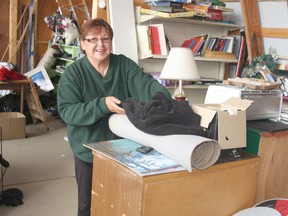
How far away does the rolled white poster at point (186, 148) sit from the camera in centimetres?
101

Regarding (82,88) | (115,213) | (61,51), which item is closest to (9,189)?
(82,88)

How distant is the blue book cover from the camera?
1.01 meters

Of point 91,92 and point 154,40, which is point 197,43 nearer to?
point 154,40

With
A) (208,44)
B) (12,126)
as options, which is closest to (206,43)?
(208,44)

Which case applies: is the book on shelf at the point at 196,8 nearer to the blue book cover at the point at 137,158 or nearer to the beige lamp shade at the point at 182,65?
the beige lamp shade at the point at 182,65

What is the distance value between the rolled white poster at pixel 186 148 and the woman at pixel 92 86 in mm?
392

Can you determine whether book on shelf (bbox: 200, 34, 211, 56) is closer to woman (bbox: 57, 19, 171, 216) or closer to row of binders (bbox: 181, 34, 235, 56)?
row of binders (bbox: 181, 34, 235, 56)

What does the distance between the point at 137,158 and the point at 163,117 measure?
168 mm

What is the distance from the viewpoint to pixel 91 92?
1593mm

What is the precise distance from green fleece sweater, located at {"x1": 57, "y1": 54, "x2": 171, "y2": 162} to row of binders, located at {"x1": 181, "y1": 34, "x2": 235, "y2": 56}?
201 centimetres

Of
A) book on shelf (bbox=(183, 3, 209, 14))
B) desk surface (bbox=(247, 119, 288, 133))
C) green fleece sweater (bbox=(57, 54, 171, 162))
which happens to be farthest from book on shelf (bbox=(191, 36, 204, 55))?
green fleece sweater (bbox=(57, 54, 171, 162))

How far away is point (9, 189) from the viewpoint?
2645 millimetres

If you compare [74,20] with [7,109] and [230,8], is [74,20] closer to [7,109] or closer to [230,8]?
[7,109]

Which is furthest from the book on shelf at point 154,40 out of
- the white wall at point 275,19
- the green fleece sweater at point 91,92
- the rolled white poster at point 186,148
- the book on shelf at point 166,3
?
the rolled white poster at point 186,148
